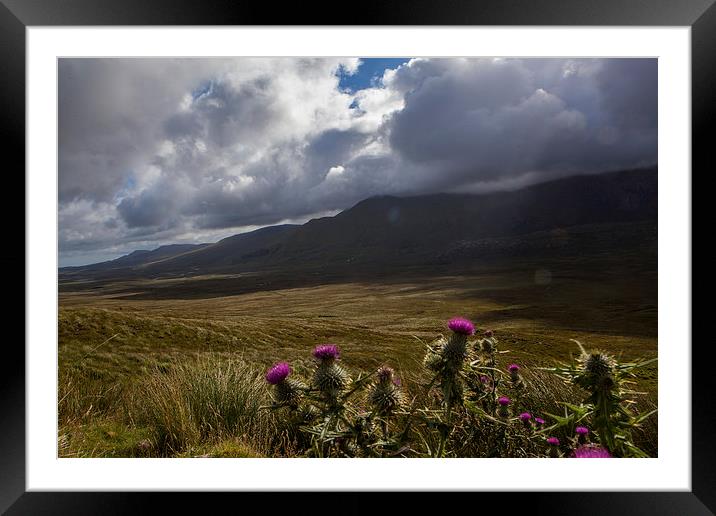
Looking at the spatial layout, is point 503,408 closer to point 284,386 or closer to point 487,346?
point 487,346

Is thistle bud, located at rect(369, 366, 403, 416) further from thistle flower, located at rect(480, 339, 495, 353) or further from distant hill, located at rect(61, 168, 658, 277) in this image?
distant hill, located at rect(61, 168, 658, 277)

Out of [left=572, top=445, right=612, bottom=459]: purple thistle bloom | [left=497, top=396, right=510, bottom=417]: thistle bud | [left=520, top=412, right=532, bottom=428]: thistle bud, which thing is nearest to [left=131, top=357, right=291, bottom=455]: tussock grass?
[left=497, top=396, right=510, bottom=417]: thistle bud

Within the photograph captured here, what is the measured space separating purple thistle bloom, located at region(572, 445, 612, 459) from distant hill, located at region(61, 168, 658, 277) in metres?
67.6

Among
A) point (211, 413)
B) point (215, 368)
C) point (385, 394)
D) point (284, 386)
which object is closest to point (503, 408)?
point (385, 394)

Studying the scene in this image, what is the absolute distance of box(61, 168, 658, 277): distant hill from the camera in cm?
7275

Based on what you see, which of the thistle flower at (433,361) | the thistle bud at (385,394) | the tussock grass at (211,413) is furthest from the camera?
the tussock grass at (211,413)

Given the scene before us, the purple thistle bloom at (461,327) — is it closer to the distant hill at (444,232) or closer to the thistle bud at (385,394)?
the thistle bud at (385,394)

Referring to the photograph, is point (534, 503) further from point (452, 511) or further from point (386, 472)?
point (386, 472)

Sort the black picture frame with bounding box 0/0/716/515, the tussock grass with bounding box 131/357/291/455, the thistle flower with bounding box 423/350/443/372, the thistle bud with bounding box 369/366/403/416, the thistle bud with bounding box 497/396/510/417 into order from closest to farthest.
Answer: the black picture frame with bounding box 0/0/716/515, the thistle flower with bounding box 423/350/443/372, the thistle bud with bounding box 369/366/403/416, the thistle bud with bounding box 497/396/510/417, the tussock grass with bounding box 131/357/291/455

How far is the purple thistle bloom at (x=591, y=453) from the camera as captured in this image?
1.59 meters

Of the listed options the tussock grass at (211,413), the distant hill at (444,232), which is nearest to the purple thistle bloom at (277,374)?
the tussock grass at (211,413)

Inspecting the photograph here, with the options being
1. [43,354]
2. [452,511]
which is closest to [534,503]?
[452,511]

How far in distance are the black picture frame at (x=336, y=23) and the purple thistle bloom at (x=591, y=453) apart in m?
0.16

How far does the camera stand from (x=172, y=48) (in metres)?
1.66
